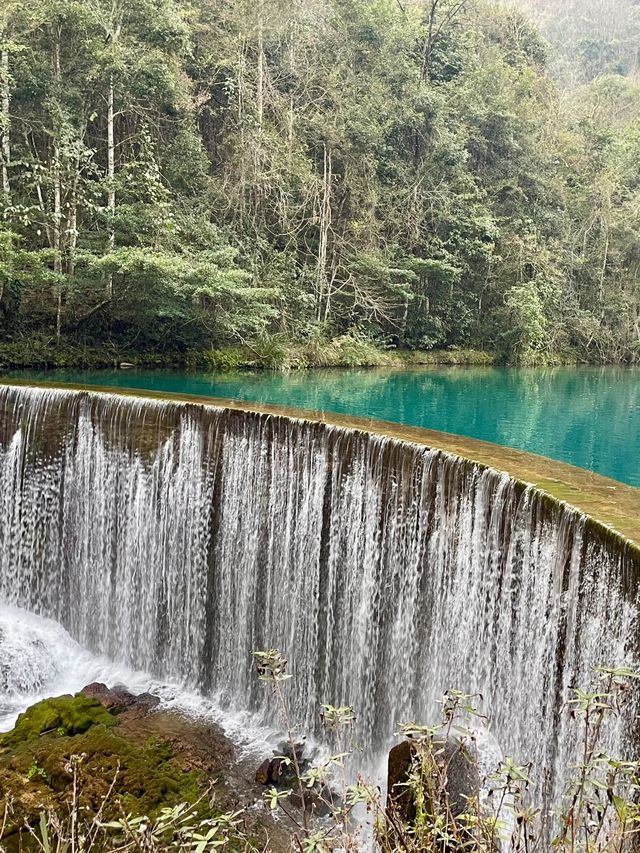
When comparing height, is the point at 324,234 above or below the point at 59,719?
above

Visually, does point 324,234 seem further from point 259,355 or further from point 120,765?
point 120,765

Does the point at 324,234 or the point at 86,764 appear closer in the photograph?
the point at 86,764

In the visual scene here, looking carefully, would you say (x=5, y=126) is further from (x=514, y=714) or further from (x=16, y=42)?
(x=514, y=714)

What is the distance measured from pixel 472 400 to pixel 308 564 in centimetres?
836

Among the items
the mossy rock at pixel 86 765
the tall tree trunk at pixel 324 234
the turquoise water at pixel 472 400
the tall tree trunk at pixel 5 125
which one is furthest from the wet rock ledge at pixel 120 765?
the tall tree trunk at pixel 324 234

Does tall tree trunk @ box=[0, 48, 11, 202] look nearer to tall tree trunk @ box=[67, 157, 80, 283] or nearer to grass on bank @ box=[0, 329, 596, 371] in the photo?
tall tree trunk @ box=[67, 157, 80, 283]

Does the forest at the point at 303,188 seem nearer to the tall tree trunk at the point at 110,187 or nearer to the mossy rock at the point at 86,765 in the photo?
the tall tree trunk at the point at 110,187

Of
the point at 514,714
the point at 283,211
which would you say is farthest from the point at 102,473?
the point at 283,211

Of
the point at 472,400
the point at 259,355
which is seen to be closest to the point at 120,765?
the point at 472,400

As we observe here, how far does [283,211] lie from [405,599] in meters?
14.4

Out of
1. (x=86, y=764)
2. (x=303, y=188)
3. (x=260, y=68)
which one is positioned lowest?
(x=86, y=764)

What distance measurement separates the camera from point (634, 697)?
3359mm

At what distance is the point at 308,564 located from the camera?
20.0ft

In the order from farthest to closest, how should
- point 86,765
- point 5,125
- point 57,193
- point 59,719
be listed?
point 57,193, point 5,125, point 59,719, point 86,765
